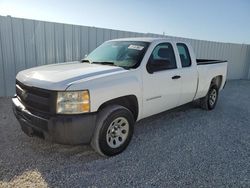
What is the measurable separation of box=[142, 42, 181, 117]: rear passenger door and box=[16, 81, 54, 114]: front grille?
1.52 meters

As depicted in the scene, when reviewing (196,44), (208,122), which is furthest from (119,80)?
→ (196,44)

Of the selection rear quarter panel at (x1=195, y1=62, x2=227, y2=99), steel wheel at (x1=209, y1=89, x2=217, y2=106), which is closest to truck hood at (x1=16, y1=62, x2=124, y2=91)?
rear quarter panel at (x1=195, y1=62, x2=227, y2=99)

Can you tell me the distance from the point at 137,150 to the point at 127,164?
45 cm

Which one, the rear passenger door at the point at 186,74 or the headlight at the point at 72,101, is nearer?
the headlight at the point at 72,101

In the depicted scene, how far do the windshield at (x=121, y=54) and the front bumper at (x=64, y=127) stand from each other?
4.05 feet

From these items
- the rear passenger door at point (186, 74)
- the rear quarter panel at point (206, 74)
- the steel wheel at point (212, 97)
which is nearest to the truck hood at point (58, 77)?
the rear passenger door at point (186, 74)

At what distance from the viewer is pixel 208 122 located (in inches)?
195

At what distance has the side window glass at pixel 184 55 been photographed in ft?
15.1

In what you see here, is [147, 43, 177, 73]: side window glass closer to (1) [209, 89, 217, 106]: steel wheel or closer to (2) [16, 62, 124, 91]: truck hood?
(2) [16, 62, 124, 91]: truck hood

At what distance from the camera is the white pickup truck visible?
2752mm

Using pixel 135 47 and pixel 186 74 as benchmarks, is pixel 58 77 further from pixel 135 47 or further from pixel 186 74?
pixel 186 74

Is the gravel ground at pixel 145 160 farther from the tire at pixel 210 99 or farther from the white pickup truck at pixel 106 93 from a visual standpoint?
the tire at pixel 210 99

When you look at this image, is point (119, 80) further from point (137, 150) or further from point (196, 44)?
point (196, 44)

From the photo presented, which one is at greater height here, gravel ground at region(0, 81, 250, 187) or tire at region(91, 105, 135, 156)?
tire at region(91, 105, 135, 156)
